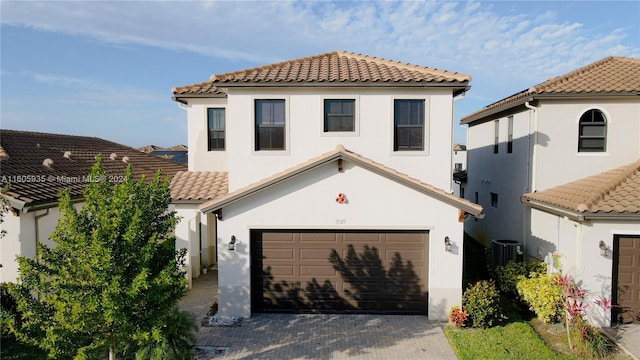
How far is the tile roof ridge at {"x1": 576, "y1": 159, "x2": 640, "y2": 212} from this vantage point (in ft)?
32.1

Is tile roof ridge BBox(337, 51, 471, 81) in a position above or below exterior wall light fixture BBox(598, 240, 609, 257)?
above

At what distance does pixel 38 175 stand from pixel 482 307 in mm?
15062

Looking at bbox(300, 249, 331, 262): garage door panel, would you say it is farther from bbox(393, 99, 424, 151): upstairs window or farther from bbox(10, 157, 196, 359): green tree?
bbox(10, 157, 196, 359): green tree

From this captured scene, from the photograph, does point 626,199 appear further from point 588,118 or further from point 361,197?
point 361,197

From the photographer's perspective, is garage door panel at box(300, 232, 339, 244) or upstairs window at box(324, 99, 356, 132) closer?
Result: garage door panel at box(300, 232, 339, 244)

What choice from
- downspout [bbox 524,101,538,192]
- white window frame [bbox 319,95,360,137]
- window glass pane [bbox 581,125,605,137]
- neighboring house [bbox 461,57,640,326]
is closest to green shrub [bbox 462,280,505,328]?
neighboring house [bbox 461,57,640,326]

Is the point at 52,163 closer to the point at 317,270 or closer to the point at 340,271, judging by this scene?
the point at 317,270

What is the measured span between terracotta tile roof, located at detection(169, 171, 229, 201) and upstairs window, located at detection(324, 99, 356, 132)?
4152 millimetres

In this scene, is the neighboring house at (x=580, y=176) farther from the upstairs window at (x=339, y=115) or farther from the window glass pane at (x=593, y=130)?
the upstairs window at (x=339, y=115)

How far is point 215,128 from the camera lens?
14.7 metres

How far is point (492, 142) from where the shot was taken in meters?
17.4

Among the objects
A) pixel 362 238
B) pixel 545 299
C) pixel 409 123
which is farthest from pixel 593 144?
pixel 362 238

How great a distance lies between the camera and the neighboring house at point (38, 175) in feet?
34.7

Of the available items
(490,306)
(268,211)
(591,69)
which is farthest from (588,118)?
(268,211)
